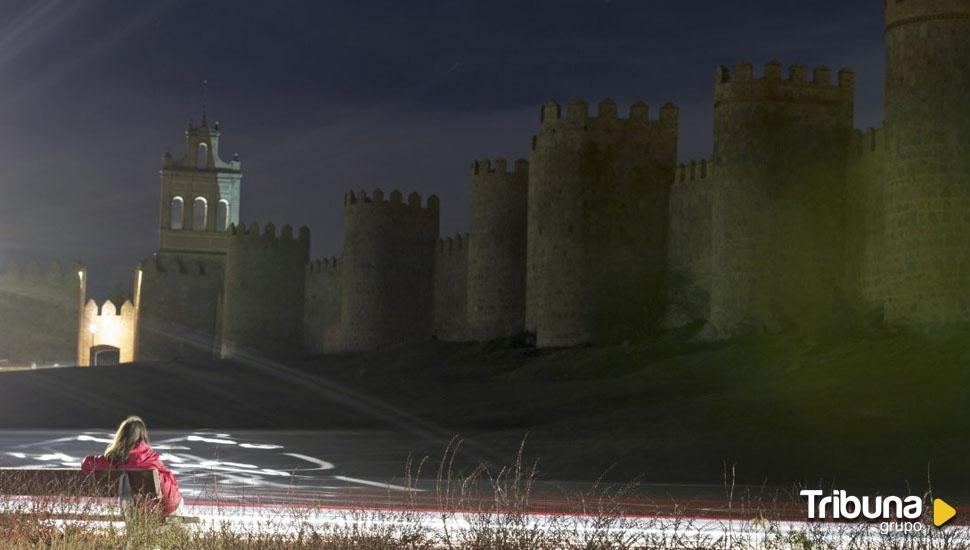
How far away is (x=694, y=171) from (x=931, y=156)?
9.95 meters

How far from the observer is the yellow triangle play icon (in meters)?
13.0

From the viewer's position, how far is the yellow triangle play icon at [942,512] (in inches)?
512

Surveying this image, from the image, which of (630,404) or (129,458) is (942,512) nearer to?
(129,458)

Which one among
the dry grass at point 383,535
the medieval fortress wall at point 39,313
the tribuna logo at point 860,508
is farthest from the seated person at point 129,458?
the medieval fortress wall at point 39,313

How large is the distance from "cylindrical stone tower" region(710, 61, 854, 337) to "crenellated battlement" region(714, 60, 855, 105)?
17 millimetres

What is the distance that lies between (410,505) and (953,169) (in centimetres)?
1340

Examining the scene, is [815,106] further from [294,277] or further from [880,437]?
[294,277]

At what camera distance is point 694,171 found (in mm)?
33469

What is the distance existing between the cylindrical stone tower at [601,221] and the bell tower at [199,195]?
114 feet

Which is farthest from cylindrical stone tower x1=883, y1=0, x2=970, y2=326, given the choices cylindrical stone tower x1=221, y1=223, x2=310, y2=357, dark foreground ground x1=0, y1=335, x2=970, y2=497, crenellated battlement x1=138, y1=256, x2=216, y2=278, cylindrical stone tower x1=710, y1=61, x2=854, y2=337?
crenellated battlement x1=138, y1=256, x2=216, y2=278

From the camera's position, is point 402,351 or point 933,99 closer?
point 933,99

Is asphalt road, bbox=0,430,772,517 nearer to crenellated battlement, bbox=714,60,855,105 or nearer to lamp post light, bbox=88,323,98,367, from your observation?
crenellated battlement, bbox=714,60,855,105

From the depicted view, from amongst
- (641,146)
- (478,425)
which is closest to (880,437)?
(478,425)

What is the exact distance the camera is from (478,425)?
2603 cm
